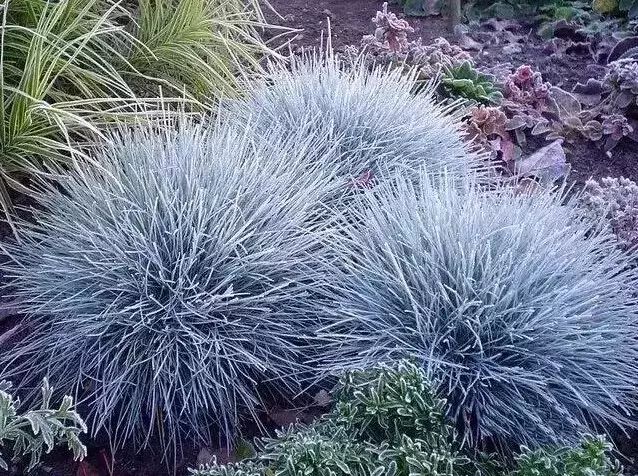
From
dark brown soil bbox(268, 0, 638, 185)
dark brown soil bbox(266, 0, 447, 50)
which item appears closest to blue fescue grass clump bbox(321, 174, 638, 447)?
dark brown soil bbox(268, 0, 638, 185)

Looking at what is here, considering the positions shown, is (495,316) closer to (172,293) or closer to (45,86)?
(172,293)

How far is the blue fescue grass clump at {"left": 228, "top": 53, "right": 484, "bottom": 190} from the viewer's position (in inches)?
102


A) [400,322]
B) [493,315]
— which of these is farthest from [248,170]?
[493,315]

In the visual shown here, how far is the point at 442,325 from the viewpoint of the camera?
6.03ft

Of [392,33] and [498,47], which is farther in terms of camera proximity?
[498,47]

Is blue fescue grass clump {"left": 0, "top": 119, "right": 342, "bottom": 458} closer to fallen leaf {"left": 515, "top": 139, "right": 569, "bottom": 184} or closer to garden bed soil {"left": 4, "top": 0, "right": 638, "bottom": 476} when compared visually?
garden bed soil {"left": 4, "top": 0, "right": 638, "bottom": 476}

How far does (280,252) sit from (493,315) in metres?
0.59

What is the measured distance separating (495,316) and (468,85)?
1.80 meters

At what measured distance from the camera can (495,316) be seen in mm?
1779

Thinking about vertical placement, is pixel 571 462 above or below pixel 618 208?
below

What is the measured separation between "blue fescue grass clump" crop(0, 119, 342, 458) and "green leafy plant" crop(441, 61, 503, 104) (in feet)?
4.65

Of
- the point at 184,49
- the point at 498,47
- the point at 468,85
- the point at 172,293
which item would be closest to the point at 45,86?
the point at 184,49

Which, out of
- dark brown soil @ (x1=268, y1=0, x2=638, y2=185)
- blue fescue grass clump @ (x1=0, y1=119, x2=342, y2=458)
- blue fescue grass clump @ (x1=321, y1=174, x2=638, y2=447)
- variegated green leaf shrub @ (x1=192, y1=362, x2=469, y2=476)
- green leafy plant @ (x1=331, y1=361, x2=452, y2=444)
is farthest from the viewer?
dark brown soil @ (x1=268, y1=0, x2=638, y2=185)

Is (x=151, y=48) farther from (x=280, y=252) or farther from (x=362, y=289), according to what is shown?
(x=362, y=289)
